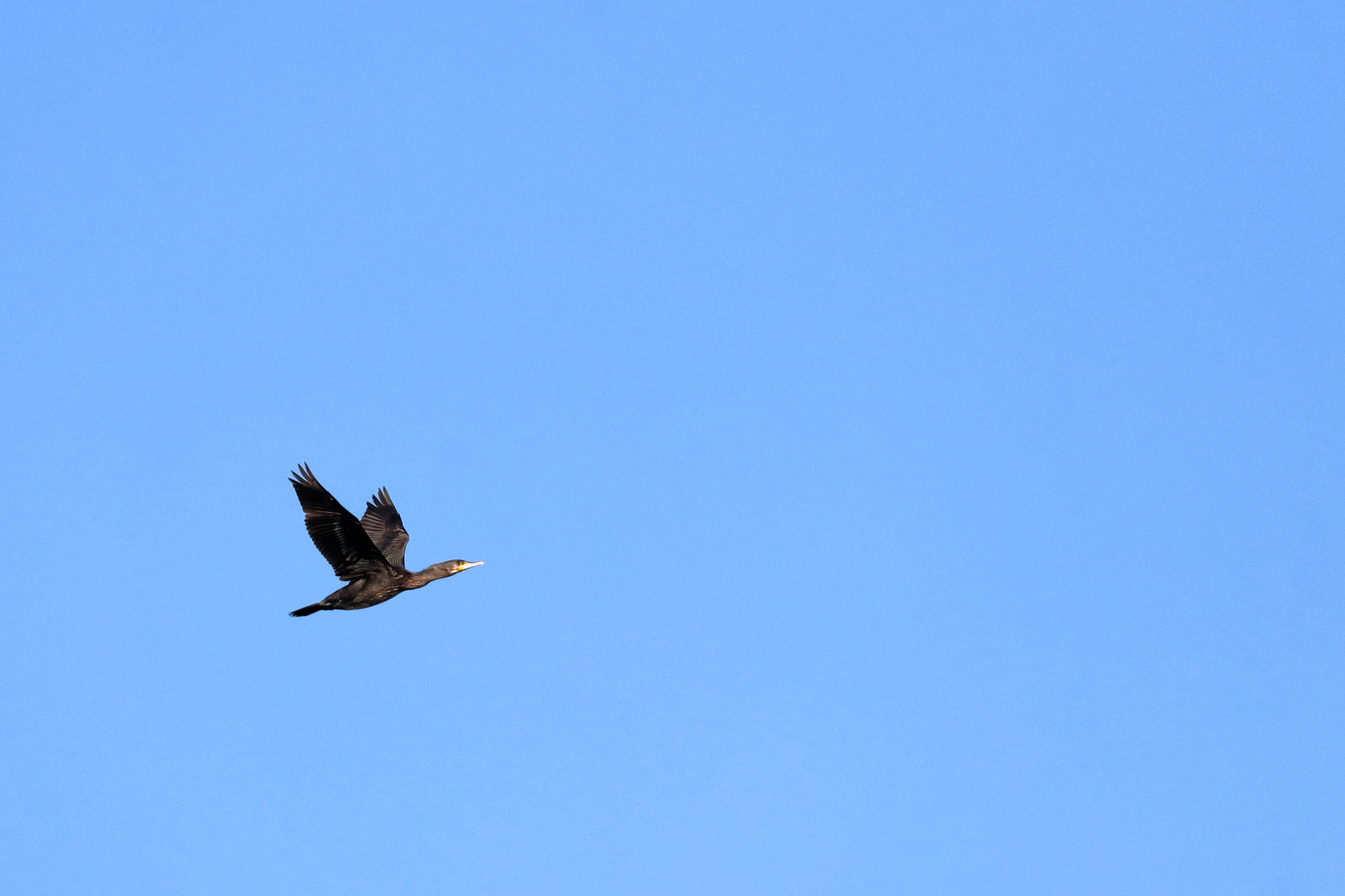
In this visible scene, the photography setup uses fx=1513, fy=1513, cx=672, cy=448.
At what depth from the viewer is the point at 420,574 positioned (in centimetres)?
3819

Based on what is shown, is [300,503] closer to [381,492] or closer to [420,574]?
[420,574]

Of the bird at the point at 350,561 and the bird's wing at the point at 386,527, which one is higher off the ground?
the bird's wing at the point at 386,527

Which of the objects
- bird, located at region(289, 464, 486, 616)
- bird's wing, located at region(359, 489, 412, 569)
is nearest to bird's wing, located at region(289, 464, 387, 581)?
bird, located at region(289, 464, 486, 616)

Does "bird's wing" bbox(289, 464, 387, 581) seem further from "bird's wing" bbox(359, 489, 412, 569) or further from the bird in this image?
"bird's wing" bbox(359, 489, 412, 569)

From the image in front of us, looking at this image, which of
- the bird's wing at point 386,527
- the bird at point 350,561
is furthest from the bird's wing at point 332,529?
the bird's wing at point 386,527

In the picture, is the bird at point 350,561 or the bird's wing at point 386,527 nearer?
the bird at point 350,561

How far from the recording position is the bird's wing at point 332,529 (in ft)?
119

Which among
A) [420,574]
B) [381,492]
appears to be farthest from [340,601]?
[381,492]

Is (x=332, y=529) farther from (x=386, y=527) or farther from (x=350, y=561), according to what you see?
(x=386, y=527)

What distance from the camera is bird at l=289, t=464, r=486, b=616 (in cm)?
3625

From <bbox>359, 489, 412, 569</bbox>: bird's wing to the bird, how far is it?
1748 mm

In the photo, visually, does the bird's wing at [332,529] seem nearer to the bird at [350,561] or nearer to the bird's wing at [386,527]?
the bird at [350,561]

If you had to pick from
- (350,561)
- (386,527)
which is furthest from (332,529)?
(386,527)

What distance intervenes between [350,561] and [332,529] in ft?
3.19
